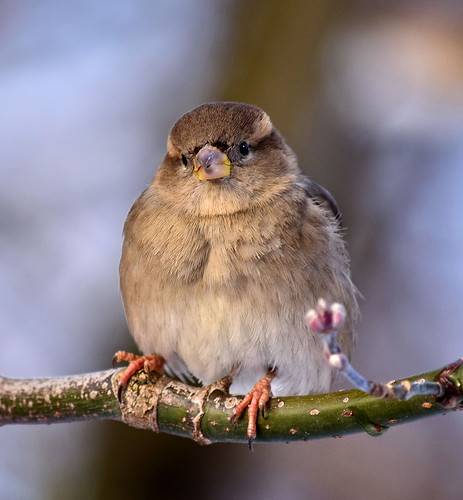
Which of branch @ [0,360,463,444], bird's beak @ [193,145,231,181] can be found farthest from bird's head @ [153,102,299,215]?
branch @ [0,360,463,444]

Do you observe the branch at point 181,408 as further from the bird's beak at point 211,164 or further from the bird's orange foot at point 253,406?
the bird's beak at point 211,164

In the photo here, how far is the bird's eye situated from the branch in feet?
3.03

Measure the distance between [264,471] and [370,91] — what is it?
84.4 inches

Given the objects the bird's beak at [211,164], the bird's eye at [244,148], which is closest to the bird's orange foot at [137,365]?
the bird's beak at [211,164]

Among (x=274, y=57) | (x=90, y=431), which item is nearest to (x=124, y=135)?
(x=274, y=57)

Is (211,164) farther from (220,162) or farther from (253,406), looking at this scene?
(253,406)

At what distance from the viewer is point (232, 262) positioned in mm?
3039

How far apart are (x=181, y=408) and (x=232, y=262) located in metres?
0.59

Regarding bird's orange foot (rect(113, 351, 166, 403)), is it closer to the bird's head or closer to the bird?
the bird

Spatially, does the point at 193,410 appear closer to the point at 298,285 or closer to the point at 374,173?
the point at 298,285

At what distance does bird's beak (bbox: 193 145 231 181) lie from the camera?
3107mm

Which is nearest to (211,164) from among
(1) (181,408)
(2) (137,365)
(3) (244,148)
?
(3) (244,148)

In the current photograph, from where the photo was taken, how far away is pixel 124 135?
4.84m

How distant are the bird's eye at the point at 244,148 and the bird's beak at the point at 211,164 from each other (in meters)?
0.11
